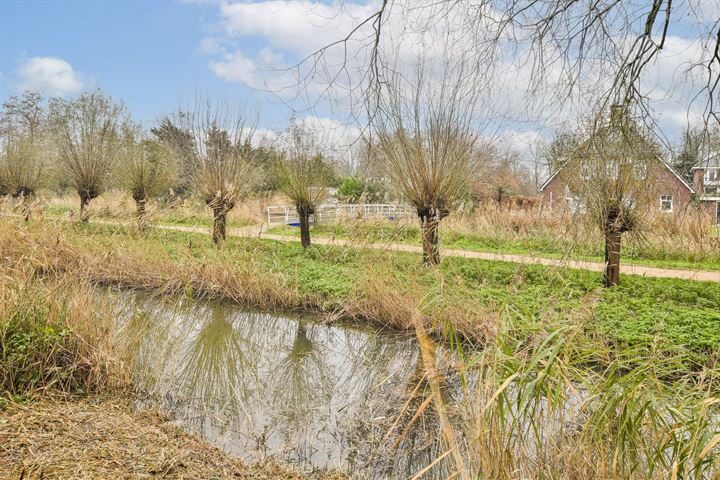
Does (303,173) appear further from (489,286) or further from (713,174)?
(713,174)

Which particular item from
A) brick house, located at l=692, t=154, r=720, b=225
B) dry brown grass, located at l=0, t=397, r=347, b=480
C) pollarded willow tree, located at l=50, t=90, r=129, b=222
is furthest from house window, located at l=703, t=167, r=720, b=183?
pollarded willow tree, located at l=50, t=90, r=129, b=222

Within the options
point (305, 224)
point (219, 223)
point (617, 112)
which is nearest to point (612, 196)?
point (617, 112)

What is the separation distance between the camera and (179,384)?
4824 mm

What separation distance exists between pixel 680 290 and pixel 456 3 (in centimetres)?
639

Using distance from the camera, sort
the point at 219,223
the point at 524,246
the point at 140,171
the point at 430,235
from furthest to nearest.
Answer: the point at 140,171, the point at 524,246, the point at 219,223, the point at 430,235

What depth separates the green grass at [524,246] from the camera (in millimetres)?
9289

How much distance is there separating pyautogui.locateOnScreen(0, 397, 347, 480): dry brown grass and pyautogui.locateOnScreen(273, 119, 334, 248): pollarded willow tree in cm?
868

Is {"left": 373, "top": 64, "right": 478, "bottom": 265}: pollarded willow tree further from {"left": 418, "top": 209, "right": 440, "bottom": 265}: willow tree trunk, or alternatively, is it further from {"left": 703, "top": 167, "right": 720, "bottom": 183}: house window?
{"left": 703, "top": 167, "right": 720, "bottom": 183}: house window

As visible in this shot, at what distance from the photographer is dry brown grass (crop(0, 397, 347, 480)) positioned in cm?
286

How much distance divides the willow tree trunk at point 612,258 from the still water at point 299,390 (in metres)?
3.62

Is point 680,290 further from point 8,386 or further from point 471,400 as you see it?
point 8,386

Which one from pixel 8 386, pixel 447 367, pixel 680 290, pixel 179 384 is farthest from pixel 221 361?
pixel 680 290

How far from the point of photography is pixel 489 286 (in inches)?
305

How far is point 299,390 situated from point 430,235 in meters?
4.86
